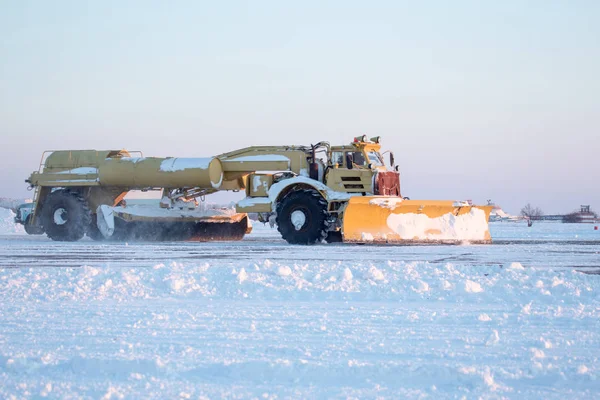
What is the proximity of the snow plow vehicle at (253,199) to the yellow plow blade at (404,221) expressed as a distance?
0.08ft

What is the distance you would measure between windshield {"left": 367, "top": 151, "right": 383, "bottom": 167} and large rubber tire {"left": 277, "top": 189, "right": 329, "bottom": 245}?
1.75 m

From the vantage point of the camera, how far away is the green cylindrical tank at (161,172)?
68.9ft

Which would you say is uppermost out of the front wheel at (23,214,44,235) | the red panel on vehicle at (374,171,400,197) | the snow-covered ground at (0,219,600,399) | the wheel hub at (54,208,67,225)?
the red panel on vehicle at (374,171,400,197)

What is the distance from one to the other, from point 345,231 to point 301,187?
1853 mm

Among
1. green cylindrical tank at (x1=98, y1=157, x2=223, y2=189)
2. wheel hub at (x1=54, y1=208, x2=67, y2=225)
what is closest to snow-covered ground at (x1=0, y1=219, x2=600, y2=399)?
green cylindrical tank at (x1=98, y1=157, x2=223, y2=189)

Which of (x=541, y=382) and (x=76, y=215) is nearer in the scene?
(x=541, y=382)

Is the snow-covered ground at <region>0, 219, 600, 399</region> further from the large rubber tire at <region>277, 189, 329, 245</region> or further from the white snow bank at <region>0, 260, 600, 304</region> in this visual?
the large rubber tire at <region>277, 189, 329, 245</region>

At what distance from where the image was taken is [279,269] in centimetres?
1015

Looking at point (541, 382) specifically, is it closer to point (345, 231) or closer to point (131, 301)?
point (131, 301)

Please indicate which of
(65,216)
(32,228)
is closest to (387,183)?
(65,216)

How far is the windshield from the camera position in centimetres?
1950

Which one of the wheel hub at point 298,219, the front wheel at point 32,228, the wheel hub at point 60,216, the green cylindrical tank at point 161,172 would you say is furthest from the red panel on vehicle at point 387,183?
the front wheel at point 32,228

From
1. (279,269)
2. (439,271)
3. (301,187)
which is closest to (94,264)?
(279,269)

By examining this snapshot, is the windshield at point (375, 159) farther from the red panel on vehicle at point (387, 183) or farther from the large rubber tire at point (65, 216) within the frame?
the large rubber tire at point (65, 216)
